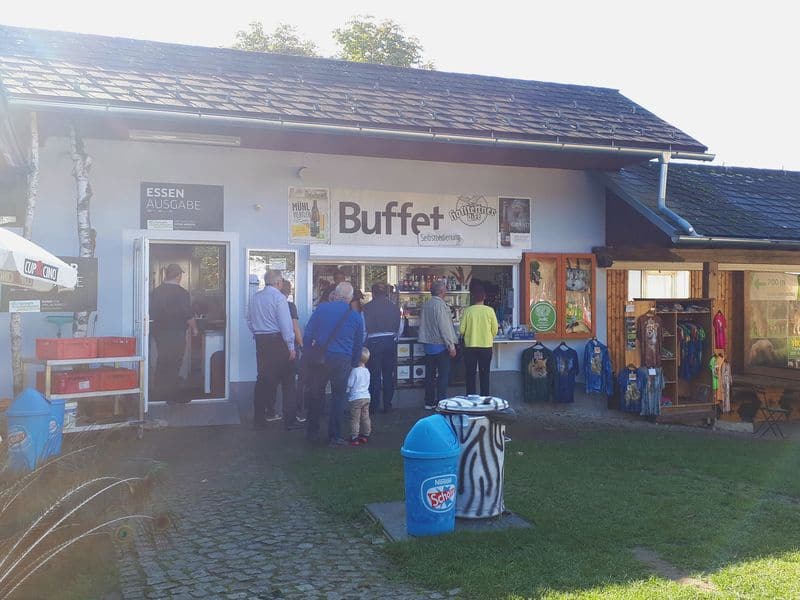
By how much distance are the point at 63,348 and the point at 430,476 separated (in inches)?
181

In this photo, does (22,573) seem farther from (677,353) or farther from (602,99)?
(602,99)

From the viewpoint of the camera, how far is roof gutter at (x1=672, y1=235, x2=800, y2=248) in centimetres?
1035

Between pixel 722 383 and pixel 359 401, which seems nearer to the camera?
pixel 359 401

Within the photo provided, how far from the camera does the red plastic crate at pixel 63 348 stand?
7953 millimetres

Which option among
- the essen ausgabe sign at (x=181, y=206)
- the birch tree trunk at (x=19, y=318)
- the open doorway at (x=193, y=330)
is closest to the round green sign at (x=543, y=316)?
the open doorway at (x=193, y=330)

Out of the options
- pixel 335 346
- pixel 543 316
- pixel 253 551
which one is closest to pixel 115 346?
pixel 335 346

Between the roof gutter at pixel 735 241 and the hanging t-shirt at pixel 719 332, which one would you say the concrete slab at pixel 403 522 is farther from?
the hanging t-shirt at pixel 719 332

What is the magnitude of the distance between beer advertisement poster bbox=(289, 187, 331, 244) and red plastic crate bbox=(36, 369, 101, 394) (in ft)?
10.6

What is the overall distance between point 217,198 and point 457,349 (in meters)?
4.02

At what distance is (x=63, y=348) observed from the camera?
797cm

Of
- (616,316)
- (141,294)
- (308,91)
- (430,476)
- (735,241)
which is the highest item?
(308,91)

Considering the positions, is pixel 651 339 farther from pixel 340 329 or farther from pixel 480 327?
pixel 340 329

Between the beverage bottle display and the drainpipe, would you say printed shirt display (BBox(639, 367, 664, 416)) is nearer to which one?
the drainpipe

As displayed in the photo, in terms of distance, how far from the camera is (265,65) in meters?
11.2
